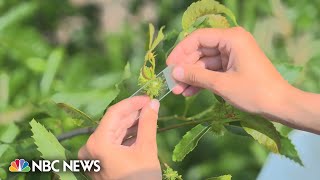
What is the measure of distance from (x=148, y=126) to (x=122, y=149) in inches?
1.4

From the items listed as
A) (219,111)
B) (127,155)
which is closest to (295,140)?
(219,111)

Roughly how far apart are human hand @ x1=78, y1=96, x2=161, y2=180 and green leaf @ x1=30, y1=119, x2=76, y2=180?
1.5 inches

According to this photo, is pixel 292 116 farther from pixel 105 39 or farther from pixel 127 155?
pixel 105 39

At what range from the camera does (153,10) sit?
1.49 metres

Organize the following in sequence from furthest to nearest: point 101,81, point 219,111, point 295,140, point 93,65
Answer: point 93,65 < point 101,81 < point 295,140 < point 219,111

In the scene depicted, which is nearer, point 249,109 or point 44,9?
point 249,109

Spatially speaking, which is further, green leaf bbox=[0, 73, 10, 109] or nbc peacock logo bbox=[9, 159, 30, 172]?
green leaf bbox=[0, 73, 10, 109]

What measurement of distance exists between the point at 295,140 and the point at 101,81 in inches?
14.7

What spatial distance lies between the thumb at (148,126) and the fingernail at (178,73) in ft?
0.14

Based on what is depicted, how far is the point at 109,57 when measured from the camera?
55.0 inches

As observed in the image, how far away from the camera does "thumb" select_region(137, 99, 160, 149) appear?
0.64m

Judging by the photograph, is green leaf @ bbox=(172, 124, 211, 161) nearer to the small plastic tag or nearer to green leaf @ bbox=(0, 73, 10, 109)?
the small plastic tag

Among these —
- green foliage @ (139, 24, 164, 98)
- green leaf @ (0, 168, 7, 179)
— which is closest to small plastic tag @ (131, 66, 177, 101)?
green foliage @ (139, 24, 164, 98)

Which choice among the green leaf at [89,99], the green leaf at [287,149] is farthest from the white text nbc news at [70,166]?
the green leaf at [287,149]
